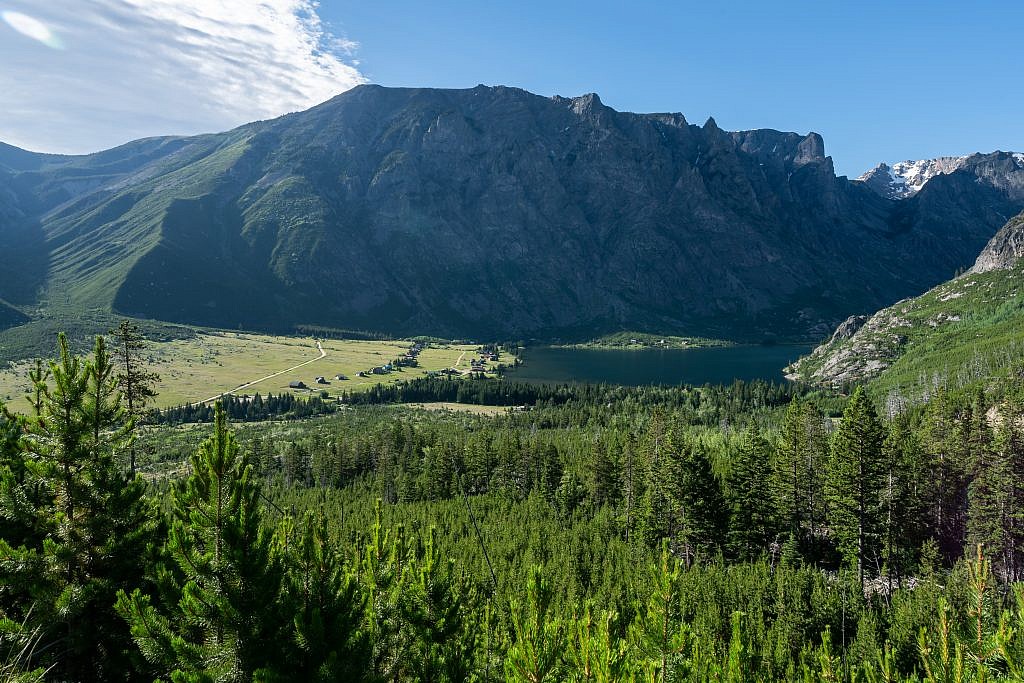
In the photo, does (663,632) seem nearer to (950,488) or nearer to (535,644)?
(535,644)

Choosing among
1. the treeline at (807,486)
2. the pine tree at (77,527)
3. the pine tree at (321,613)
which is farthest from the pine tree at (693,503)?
the pine tree at (77,527)

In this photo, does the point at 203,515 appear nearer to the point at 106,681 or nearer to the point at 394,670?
the point at 106,681

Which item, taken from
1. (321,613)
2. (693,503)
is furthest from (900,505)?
(321,613)

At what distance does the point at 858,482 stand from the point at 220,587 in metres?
56.3

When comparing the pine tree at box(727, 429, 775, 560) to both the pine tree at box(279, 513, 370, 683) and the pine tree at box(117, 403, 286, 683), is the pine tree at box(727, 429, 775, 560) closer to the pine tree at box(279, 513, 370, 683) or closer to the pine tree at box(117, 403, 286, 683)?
the pine tree at box(279, 513, 370, 683)

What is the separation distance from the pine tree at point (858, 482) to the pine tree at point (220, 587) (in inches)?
2078

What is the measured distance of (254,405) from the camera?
161250 mm

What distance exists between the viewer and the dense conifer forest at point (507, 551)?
10.4 meters

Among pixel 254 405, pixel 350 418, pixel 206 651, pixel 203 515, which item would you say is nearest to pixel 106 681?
pixel 206 651

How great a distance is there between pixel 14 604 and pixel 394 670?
343 inches

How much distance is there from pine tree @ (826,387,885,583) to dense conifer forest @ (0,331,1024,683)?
0.78 feet

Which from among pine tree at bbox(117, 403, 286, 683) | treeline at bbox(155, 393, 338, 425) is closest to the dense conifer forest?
pine tree at bbox(117, 403, 286, 683)

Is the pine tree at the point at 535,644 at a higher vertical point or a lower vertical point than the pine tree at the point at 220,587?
lower

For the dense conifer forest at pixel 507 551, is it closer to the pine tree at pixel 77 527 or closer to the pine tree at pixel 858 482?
the pine tree at pixel 77 527
